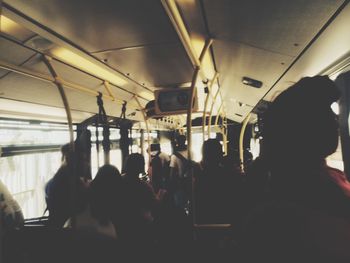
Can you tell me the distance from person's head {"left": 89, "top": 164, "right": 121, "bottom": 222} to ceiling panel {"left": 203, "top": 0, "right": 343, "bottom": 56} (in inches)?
64.9

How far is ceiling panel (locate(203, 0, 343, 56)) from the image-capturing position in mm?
1506

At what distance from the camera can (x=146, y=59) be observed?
8.42 ft

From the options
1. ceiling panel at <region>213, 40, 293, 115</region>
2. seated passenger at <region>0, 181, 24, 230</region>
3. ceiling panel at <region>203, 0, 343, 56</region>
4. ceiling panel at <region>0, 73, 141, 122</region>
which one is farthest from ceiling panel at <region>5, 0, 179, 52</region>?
seated passenger at <region>0, 181, 24, 230</region>

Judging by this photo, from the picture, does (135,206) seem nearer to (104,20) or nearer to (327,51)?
(104,20)

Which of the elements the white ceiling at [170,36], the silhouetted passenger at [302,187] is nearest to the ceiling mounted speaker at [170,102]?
the white ceiling at [170,36]

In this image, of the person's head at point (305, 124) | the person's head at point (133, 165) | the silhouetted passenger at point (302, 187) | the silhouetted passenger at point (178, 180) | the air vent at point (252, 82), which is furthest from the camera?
the silhouetted passenger at point (178, 180)

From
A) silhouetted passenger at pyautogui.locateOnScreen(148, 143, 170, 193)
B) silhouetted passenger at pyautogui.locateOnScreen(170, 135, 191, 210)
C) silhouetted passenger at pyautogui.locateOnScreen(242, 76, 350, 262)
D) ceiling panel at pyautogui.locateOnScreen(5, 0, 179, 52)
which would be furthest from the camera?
silhouetted passenger at pyautogui.locateOnScreen(148, 143, 170, 193)

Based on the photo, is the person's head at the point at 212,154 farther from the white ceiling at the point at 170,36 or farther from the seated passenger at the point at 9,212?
the seated passenger at the point at 9,212

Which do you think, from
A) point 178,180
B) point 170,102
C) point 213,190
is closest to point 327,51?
point 213,190

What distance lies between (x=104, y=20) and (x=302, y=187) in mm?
1507

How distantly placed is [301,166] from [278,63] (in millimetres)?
1921

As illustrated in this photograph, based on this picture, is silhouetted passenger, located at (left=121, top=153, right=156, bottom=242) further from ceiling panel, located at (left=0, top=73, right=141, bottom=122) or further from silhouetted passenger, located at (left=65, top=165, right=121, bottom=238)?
ceiling panel, located at (left=0, top=73, right=141, bottom=122)

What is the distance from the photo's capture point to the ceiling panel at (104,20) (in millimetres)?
1465

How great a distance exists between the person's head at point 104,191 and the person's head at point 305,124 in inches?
73.3
